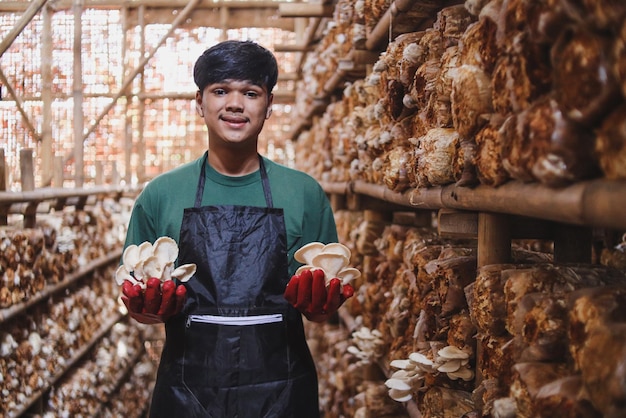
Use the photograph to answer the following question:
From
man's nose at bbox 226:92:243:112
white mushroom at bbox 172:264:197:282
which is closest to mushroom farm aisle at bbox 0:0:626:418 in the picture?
man's nose at bbox 226:92:243:112

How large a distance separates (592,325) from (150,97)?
850 centimetres

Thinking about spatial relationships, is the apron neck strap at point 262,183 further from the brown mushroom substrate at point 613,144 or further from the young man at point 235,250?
the brown mushroom substrate at point 613,144

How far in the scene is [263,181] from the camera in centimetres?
254

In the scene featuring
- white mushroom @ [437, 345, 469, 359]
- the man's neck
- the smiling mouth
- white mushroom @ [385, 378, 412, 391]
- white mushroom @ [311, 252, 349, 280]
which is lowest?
white mushroom @ [385, 378, 412, 391]

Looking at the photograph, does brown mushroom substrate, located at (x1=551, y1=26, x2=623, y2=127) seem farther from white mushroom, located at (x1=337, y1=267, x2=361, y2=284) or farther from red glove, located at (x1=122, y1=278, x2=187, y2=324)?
red glove, located at (x1=122, y1=278, x2=187, y2=324)

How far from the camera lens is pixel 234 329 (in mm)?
2346

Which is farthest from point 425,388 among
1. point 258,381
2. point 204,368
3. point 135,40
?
point 135,40

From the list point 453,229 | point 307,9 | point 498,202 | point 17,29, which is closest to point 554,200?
point 498,202

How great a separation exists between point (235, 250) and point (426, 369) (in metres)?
0.72

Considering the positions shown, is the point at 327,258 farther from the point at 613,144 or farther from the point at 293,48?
the point at 293,48

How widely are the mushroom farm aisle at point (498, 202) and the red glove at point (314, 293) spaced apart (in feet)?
0.98

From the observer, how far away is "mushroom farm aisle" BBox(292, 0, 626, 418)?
119cm

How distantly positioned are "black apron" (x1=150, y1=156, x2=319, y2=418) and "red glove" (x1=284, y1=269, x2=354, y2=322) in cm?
15

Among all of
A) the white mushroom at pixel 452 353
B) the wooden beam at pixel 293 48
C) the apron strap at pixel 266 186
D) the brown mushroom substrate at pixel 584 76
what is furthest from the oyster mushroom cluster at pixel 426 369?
the wooden beam at pixel 293 48
